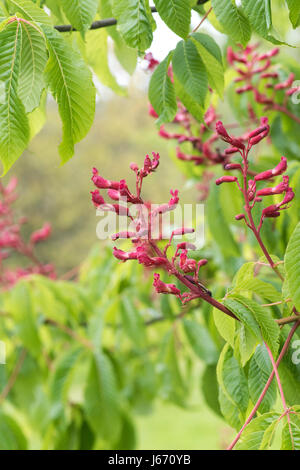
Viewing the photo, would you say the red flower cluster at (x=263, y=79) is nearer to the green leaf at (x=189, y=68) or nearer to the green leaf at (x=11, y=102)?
the green leaf at (x=189, y=68)

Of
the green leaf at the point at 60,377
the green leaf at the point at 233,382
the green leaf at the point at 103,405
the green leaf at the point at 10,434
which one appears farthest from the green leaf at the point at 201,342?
the green leaf at the point at 233,382

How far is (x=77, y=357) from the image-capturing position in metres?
2.13

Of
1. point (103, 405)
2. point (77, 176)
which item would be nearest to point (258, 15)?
point (103, 405)

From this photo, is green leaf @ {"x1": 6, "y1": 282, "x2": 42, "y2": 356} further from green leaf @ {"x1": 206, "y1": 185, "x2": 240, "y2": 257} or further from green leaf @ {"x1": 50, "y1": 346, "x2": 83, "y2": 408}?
green leaf @ {"x1": 206, "y1": 185, "x2": 240, "y2": 257}

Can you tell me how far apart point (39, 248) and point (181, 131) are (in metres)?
13.9

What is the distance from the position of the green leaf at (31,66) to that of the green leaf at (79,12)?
67 millimetres

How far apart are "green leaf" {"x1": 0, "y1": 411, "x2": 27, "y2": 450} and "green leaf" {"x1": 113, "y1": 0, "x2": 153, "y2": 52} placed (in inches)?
60.0

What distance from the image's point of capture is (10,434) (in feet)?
6.34

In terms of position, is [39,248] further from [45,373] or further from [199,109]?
[199,109]

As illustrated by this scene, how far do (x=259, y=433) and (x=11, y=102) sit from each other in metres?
0.65

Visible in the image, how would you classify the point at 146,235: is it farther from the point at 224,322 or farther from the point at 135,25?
the point at 135,25

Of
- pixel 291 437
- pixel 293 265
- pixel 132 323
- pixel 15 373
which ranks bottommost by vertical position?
pixel 15 373

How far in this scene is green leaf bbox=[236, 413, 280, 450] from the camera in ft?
2.59
